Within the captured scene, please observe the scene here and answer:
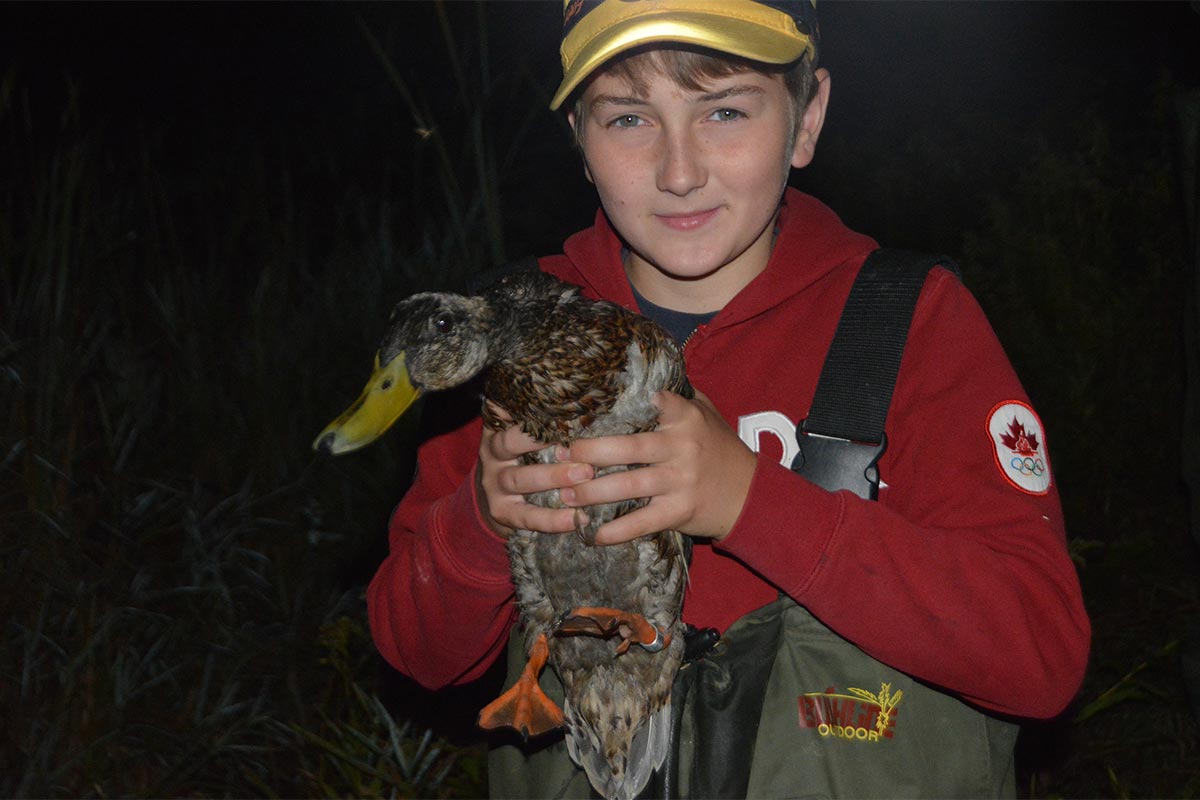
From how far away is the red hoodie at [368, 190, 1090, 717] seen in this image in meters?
1.74

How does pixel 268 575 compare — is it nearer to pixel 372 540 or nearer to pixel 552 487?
pixel 372 540

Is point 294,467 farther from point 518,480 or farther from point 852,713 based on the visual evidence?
point 852,713

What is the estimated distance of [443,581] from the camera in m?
1.98

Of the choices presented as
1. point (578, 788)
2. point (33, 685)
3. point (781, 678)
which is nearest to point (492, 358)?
point (781, 678)

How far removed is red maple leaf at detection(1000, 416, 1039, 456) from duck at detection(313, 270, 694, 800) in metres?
0.52

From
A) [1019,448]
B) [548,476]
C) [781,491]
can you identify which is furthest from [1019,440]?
[548,476]

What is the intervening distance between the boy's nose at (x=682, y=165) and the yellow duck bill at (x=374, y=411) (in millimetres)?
569

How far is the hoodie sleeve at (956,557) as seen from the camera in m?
1.73

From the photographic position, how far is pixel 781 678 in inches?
71.7

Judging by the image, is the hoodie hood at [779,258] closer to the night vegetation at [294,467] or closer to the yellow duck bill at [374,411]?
the yellow duck bill at [374,411]

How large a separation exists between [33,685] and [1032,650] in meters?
2.87

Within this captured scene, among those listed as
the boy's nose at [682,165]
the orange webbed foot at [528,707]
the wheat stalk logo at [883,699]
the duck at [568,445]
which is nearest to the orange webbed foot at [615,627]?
the duck at [568,445]

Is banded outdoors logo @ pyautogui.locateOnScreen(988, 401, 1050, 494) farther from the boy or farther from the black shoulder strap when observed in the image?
the black shoulder strap

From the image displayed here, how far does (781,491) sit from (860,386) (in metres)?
0.25
